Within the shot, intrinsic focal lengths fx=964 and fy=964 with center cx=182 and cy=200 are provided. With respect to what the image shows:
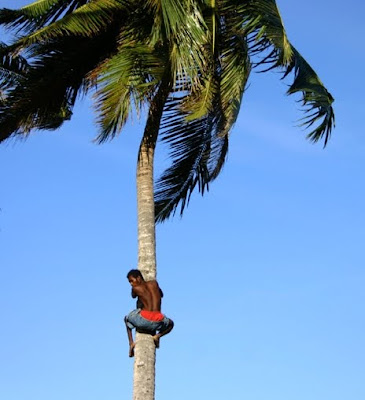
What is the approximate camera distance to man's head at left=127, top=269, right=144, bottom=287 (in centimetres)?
1404

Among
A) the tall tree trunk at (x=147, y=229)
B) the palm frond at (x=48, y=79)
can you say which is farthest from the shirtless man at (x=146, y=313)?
the palm frond at (x=48, y=79)

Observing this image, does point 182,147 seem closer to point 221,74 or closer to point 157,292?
point 221,74

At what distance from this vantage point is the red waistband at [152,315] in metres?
13.8

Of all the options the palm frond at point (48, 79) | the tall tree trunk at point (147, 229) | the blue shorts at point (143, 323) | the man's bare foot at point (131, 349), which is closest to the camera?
the tall tree trunk at point (147, 229)

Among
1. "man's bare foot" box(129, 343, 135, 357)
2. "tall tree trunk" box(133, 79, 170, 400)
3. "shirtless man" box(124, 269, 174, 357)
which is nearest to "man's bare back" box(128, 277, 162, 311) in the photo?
"shirtless man" box(124, 269, 174, 357)

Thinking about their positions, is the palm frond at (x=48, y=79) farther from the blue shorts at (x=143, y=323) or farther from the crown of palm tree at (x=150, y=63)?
the blue shorts at (x=143, y=323)

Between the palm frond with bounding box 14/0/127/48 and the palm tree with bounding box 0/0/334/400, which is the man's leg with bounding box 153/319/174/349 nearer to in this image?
the palm tree with bounding box 0/0/334/400

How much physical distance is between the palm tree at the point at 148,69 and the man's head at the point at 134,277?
0.25 m

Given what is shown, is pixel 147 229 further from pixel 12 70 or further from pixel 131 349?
pixel 12 70

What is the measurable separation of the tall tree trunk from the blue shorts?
0.15 m

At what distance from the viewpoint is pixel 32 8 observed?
15.4m

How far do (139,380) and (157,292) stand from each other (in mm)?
1290

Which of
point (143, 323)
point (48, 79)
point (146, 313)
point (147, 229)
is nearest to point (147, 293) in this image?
point (146, 313)

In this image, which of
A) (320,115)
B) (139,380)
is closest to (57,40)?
(320,115)
